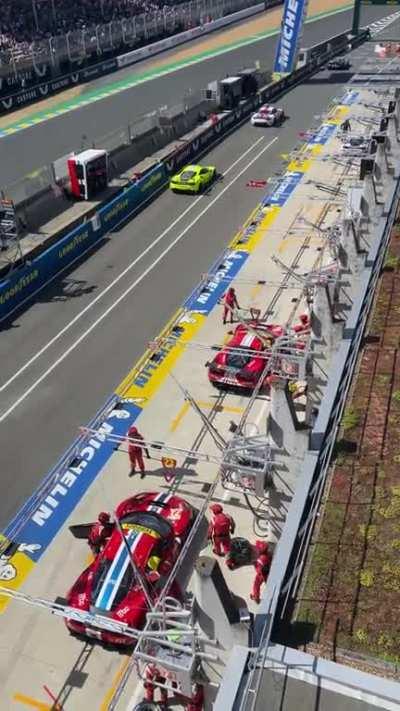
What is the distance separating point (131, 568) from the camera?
1208 cm

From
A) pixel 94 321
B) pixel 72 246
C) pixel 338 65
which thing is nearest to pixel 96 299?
pixel 94 321

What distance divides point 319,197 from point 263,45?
157 feet

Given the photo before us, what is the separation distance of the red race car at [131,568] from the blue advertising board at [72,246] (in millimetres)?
12583

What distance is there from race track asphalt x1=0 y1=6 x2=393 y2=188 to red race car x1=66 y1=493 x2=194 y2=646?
85.7 ft

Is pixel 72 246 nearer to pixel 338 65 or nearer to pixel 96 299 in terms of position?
pixel 96 299

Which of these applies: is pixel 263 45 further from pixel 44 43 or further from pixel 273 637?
pixel 273 637

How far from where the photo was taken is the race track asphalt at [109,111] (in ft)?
130

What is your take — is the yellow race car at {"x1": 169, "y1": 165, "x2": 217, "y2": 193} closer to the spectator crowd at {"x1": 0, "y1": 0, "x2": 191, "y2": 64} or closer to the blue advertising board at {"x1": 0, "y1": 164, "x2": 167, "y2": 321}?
the blue advertising board at {"x1": 0, "y1": 164, "x2": 167, "y2": 321}

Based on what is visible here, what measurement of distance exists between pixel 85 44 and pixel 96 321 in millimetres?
46141

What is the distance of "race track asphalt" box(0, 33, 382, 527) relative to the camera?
696 inches

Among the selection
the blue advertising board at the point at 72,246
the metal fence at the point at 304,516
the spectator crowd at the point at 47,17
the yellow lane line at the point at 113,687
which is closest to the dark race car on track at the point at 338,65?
the spectator crowd at the point at 47,17

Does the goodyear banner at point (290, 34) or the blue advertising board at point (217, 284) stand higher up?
the goodyear banner at point (290, 34)

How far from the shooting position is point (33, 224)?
28.3m

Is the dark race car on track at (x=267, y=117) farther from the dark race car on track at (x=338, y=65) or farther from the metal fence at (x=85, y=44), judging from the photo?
the metal fence at (x=85, y=44)
